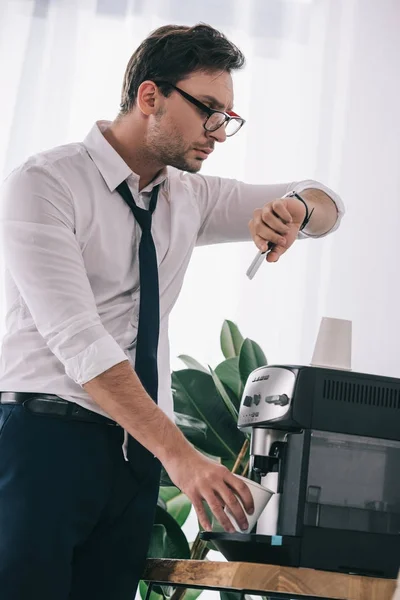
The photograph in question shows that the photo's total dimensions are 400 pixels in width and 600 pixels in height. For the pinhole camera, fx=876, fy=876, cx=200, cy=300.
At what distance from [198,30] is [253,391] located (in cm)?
74

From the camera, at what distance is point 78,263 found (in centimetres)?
137

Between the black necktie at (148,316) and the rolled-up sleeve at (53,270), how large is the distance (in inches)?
4.7

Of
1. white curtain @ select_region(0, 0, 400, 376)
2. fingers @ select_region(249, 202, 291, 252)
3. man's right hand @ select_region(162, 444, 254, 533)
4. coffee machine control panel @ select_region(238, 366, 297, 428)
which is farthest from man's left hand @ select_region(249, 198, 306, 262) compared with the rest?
white curtain @ select_region(0, 0, 400, 376)

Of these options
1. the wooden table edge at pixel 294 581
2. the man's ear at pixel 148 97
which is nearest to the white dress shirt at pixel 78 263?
the man's ear at pixel 148 97

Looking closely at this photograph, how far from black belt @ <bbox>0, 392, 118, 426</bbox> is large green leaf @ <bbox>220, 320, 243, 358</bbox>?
4.10 ft

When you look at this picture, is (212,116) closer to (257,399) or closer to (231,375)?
(257,399)

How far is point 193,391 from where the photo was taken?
2395 mm

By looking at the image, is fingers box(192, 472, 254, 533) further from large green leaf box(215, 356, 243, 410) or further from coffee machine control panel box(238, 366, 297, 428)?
large green leaf box(215, 356, 243, 410)

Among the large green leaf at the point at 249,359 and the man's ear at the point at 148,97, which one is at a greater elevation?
the man's ear at the point at 148,97

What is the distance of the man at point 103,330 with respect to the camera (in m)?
1.29

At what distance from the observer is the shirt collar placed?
60.5 inches

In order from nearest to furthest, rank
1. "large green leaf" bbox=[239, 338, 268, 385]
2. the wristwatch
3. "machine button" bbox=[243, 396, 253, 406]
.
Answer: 1. "machine button" bbox=[243, 396, 253, 406]
2. the wristwatch
3. "large green leaf" bbox=[239, 338, 268, 385]

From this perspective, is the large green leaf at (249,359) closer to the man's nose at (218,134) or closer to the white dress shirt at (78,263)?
the white dress shirt at (78,263)

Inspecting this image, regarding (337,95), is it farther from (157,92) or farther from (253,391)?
(253,391)
